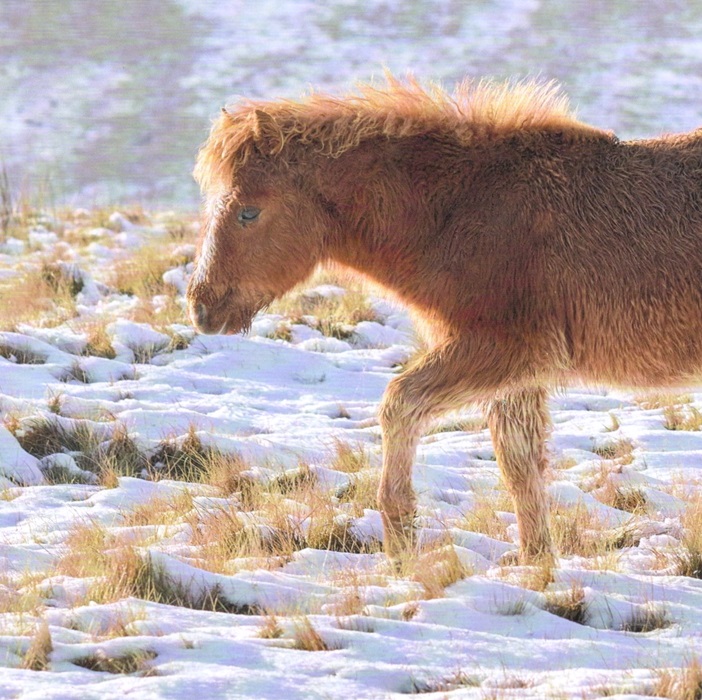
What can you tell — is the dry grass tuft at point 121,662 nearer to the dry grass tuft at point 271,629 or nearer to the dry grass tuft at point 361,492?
the dry grass tuft at point 271,629

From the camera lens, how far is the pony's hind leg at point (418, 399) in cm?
500

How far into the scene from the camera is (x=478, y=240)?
5090 mm

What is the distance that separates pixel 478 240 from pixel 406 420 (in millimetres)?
858

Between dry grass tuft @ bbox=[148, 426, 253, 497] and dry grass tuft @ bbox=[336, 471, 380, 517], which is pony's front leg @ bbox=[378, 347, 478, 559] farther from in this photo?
dry grass tuft @ bbox=[148, 426, 253, 497]

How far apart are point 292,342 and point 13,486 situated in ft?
10.7

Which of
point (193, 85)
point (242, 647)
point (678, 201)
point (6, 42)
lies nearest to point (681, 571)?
point (678, 201)

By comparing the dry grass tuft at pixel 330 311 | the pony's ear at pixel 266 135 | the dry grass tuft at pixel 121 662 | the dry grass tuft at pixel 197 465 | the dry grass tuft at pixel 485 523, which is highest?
the dry grass tuft at pixel 330 311

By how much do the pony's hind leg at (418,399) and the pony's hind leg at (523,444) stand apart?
445 millimetres

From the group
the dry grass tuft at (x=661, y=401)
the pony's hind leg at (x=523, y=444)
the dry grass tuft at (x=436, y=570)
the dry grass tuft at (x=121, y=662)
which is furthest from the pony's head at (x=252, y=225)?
the dry grass tuft at (x=661, y=401)

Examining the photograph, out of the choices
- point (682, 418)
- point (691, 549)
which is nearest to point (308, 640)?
point (691, 549)

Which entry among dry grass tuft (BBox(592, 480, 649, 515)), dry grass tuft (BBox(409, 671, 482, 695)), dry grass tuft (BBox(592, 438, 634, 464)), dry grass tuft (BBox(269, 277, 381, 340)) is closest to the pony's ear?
dry grass tuft (BBox(592, 480, 649, 515))

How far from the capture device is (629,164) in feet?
17.0

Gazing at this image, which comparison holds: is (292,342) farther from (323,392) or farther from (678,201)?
(678,201)

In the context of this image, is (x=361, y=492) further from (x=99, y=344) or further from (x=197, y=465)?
(x=99, y=344)
